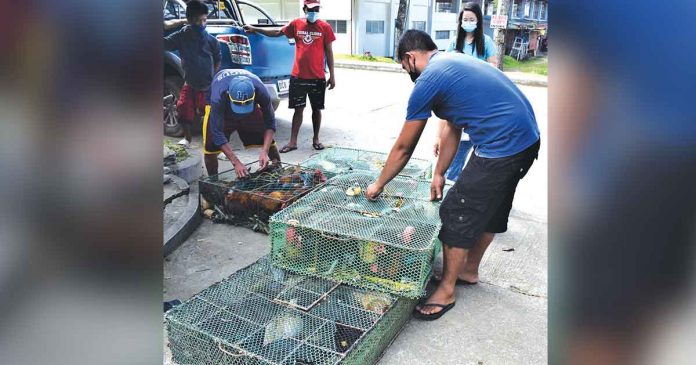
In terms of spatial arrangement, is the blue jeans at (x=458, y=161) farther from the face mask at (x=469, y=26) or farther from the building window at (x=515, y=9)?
the building window at (x=515, y=9)

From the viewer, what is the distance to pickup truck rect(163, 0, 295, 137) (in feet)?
22.6

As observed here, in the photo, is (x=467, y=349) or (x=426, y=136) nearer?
(x=467, y=349)

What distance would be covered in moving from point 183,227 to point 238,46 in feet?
11.6

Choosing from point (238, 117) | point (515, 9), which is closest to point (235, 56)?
point (238, 117)

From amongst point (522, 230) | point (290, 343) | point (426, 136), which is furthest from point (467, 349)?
point (426, 136)

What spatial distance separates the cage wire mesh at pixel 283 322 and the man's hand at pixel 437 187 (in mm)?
820

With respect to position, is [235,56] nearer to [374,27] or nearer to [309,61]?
[309,61]

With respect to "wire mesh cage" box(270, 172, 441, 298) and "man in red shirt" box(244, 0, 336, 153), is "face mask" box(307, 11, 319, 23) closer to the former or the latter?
"man in red shirt" box(244, 0, 336, 153)

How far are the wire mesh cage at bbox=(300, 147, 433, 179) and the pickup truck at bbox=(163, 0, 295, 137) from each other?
78.2 inches

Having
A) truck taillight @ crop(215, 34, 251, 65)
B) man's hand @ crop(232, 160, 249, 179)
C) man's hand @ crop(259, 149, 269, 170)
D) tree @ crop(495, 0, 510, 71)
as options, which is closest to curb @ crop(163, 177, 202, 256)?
man's hand @ crop(232, 160, 249, 179)
